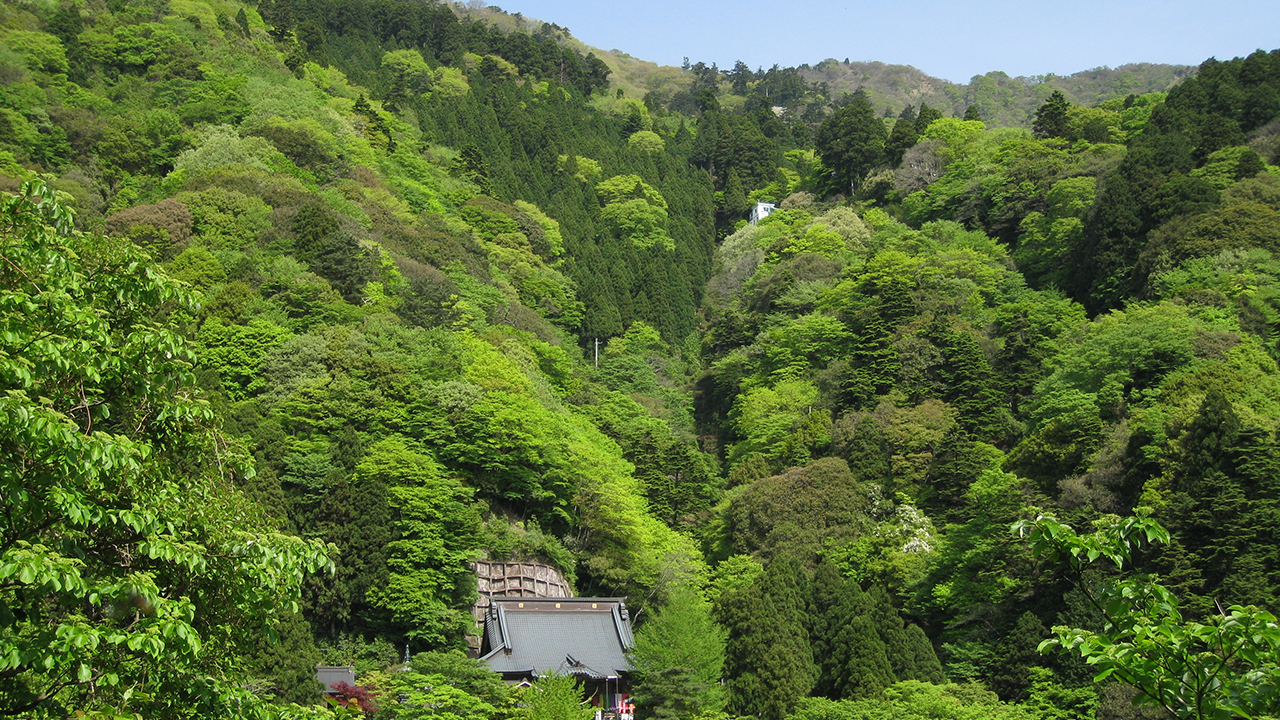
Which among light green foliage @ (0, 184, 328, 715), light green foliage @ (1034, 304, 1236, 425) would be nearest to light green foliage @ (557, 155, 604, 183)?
light green foliage @ (1034, 304, 1236, 425)

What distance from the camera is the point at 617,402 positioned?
155 feet

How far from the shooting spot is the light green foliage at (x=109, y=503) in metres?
6.25

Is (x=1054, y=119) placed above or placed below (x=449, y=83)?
below

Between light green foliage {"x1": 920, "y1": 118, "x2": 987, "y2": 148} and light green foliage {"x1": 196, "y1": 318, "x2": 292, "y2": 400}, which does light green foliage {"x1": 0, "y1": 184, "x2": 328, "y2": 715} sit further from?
light green foliage {"x1": 920, "y1": 118, "x2": 987, "y2": 148}

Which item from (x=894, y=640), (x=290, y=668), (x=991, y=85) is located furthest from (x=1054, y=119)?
(x=991, y=85)

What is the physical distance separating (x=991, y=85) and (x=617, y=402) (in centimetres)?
12596

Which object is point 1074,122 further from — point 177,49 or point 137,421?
point 137,421

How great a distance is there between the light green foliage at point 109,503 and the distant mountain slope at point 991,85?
13745 cm

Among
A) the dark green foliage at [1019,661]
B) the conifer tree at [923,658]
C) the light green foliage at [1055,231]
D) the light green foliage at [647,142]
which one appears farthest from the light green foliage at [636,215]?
the dark green foliage at [1019,661]

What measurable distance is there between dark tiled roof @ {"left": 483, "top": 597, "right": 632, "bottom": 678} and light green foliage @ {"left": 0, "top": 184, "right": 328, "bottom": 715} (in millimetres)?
22142

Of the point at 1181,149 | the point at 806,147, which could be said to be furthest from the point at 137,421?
the point at 806,147

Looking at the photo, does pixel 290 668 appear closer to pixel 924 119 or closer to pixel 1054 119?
pixel 1054 119

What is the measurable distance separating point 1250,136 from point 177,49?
5368cm

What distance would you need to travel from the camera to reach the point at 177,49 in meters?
58.1
